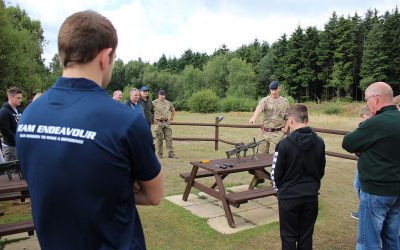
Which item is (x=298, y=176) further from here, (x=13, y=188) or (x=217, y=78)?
(x=217, y=78)

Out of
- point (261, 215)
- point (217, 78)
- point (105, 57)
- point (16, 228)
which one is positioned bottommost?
point (261, 215)

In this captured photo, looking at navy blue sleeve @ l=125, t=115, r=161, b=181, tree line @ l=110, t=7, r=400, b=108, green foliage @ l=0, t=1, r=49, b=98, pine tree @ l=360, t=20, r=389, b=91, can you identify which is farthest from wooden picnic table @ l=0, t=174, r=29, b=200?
pine tree @ l=360, t=20, r=389, b=91

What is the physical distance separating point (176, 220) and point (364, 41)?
61.6 metres

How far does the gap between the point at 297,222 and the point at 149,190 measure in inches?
98.3

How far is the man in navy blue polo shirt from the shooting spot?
4.36 ft

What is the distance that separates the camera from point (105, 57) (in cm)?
143

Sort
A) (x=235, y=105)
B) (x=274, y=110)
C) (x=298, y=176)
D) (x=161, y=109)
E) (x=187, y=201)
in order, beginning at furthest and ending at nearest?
(x=235, y=105)
(x=161, y=109)
(x=274, y=110)
(x=187, y=201)
(x=298, y=176)

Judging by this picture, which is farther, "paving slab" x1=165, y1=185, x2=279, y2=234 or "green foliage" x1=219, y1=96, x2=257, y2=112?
"green foliage" x1=219, y1=96, x2=257, y2=112

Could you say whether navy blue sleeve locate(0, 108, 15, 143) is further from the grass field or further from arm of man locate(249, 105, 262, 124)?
arm of man locate(249, 105, 262, 124)

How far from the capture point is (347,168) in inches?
372

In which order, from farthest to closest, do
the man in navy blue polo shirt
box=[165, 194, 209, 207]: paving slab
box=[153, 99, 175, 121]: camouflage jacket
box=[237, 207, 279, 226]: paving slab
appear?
box=[153, 99, 175, 121]: camouflage jacket < box=[165, 194, 209, 207]: paving slab < box=[237, 207, 279, 226]: paving slab < the man in navy blue polo shirt

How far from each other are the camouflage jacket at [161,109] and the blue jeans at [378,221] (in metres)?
7.49

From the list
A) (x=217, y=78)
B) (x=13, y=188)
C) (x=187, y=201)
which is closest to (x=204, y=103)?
(x=217, y=78)

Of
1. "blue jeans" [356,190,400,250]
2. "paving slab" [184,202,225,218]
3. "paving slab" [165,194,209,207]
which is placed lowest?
"paving slab" [184,202,225,218]
